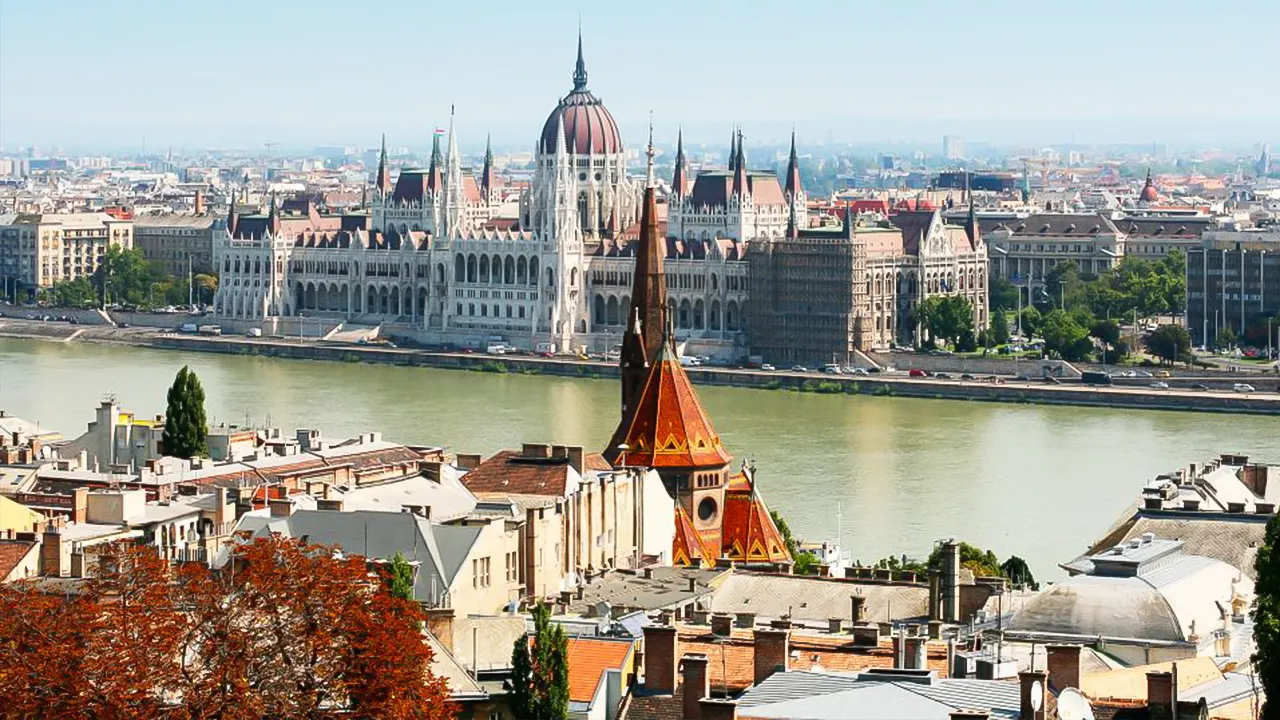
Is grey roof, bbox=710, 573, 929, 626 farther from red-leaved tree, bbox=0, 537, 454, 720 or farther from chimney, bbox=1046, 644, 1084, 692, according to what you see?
red-leaved tree, bbox=0, 537, 454, 720

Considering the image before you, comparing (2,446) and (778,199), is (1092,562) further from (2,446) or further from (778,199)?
(778,199)

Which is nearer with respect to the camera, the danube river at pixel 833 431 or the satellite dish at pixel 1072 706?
the satellite dish at pixel 1072 706

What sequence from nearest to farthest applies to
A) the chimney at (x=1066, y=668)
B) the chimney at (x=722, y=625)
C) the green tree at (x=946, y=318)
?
the chimney at (x=1066, y=668) → the chimney at (x=722, y=625) → the green tree at (x=946, y=318)

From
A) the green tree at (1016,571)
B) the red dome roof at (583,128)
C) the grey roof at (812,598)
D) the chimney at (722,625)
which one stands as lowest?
the green tree at (1016,571)

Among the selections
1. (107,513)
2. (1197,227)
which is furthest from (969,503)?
(1197,227)

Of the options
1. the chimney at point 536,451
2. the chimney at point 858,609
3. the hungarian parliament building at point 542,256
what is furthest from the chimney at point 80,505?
the hungarian parliament building at point 542,256

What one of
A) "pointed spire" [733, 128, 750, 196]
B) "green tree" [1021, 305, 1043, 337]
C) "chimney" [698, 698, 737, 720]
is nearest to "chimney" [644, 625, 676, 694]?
"chimney" [698, 698, 737, 720]

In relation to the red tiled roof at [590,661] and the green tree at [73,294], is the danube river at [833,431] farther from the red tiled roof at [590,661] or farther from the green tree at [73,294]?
the red tiled roof at [590,661]

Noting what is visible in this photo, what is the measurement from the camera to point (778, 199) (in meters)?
57.8

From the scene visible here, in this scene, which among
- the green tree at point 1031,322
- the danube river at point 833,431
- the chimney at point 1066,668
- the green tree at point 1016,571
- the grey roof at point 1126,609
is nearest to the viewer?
the chimney at point 1066,668

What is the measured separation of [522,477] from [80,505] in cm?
222

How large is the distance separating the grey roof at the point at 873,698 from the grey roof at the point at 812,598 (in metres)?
4.12

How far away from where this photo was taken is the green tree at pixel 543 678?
10102 mm

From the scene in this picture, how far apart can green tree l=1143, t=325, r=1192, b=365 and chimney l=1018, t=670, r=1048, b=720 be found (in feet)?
122
